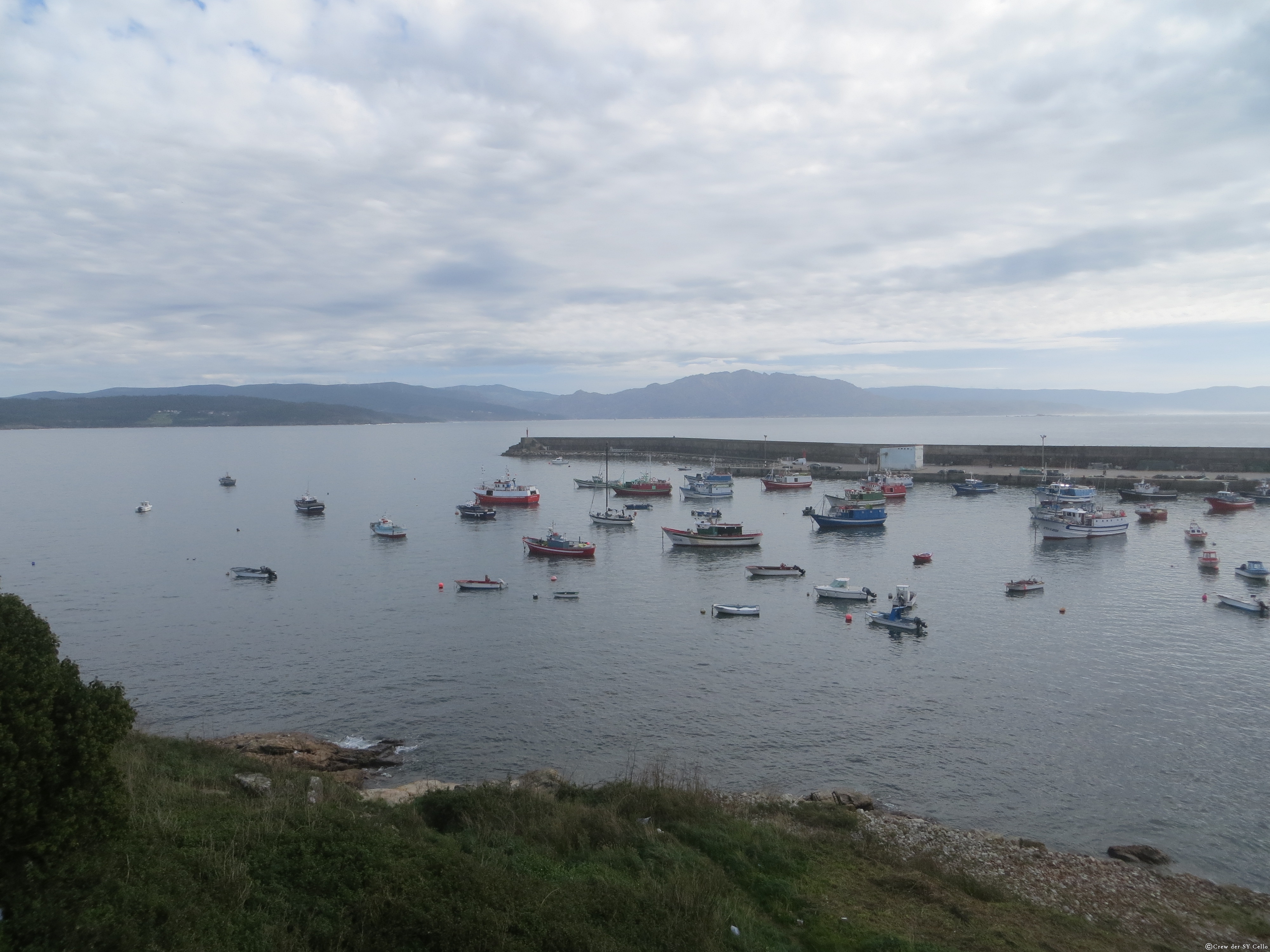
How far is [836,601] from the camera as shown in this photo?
114 ft

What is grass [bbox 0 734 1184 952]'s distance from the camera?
698 cm

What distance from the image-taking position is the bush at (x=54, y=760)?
6.40 m

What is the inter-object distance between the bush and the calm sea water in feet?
39.0

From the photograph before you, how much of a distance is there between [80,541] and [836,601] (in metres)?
48.4

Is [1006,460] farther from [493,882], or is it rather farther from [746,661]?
[493,882]

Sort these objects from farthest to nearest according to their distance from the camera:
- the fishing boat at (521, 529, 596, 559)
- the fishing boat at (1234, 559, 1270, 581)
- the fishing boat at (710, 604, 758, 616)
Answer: the fishing boat at (521, 529, 596, 559), the fishing boat at (1234, 559, 1270, 581), the fishing boat at (710, 604, 758, 616)

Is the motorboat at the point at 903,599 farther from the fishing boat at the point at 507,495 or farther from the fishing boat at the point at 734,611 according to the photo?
the fishing boat at the point at 507,495

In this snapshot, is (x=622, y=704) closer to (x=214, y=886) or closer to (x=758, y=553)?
(x=214, y=886)

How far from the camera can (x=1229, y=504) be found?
198 feet

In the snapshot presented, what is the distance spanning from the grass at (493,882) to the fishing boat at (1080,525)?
43.9m

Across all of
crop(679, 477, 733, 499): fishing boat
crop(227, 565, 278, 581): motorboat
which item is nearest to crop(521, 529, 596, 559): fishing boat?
crop(227, 565, 278, 581): motorboat

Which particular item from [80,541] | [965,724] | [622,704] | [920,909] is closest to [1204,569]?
[965,724]

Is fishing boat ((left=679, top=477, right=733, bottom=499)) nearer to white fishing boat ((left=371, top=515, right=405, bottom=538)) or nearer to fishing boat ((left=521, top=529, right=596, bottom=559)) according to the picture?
fishing boat ((left=521, top=529, right=596, bottom=559))

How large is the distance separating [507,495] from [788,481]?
31167 mm
